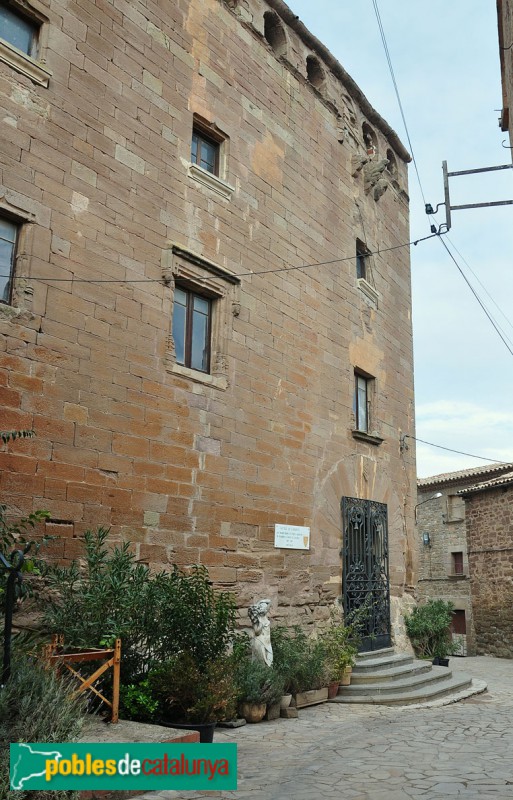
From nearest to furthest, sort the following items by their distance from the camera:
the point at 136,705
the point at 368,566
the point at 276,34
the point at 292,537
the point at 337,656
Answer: the point at 136,705, the point at 337,656, the point at 292,537, the point at 276,34, the point at 368,566

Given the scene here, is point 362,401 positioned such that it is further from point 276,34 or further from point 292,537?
point 276,34

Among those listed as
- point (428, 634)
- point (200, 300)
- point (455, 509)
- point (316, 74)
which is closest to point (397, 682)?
point (428, 634)

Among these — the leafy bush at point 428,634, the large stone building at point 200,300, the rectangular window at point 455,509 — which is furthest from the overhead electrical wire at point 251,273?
the rectangular window at point 455,509

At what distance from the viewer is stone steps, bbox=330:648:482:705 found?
883 cm

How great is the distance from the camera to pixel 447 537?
27.3 m

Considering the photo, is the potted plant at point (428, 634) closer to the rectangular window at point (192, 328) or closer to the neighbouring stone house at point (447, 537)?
the rectangular window at point (192, 328)

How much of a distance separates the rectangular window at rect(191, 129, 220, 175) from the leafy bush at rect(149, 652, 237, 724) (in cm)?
615

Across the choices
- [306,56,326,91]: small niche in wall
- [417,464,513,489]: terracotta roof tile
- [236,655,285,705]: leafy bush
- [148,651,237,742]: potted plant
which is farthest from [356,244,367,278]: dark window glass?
[417,464,513,489]: terracotta roof tile

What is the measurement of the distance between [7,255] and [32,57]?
7.13 feet

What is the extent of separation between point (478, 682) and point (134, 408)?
725cm

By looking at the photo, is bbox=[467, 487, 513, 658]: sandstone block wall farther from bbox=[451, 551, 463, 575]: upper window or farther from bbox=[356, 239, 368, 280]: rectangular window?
bbox=[356, 239, 368, 280]: rectangular window

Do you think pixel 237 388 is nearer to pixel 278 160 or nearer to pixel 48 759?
pixel 278 160

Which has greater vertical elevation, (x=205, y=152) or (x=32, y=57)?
(x=205, y=152)

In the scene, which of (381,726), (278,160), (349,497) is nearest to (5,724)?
(381,726)
